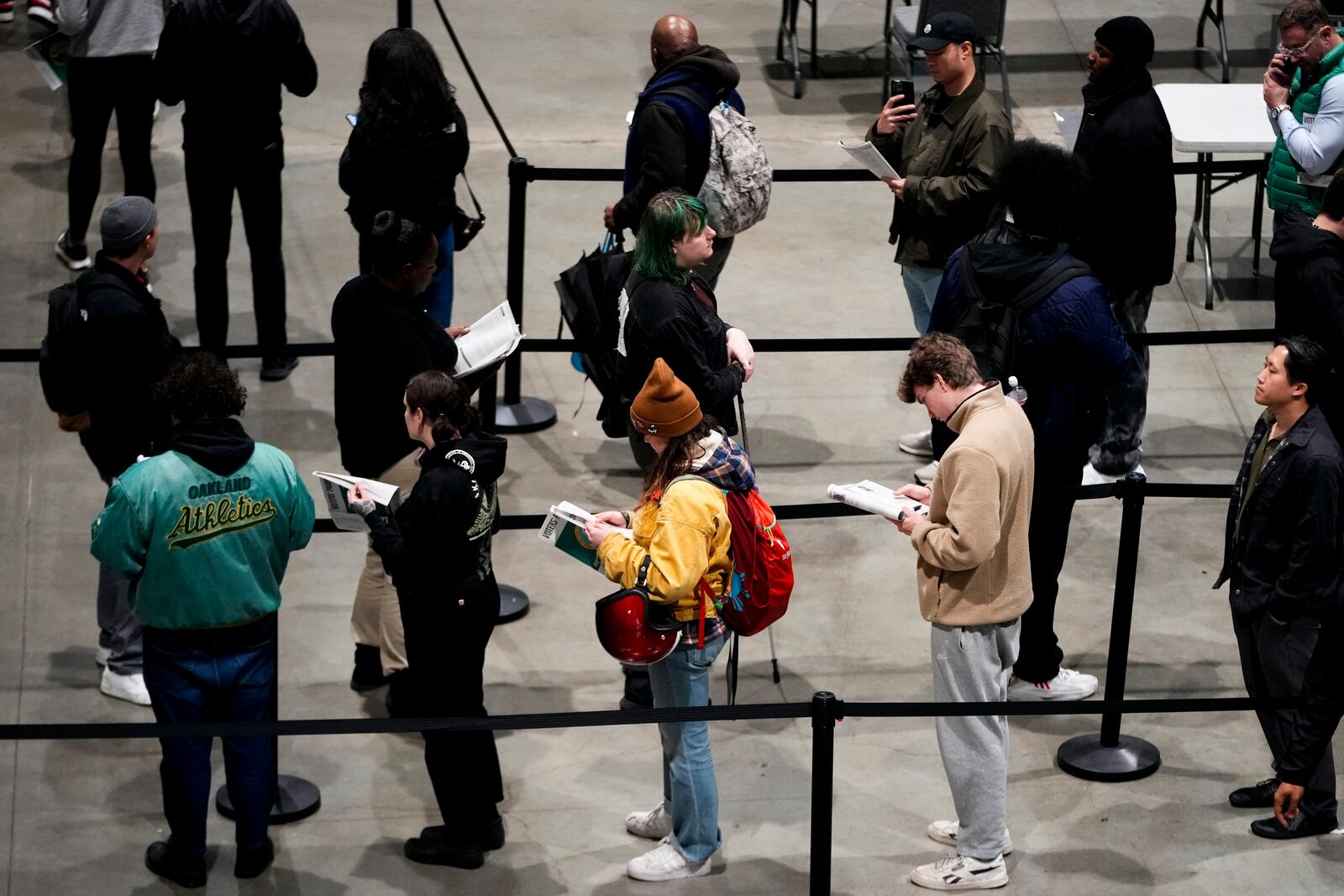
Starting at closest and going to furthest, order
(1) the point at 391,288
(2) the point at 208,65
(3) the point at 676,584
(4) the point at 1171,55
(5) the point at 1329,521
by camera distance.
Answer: (3) the point at 676,584, (5) the point at 1329,521, (1) the point at 391,288, (2) the point at 208,65, (4) the point at 1171,55

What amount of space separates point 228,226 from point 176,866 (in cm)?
370

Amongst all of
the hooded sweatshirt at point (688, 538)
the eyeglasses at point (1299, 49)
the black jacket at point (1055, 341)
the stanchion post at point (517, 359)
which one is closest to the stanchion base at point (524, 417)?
the stanchion post at point (517, 359)

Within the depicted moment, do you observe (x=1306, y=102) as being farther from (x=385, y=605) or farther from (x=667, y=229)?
(x=385, y=605)

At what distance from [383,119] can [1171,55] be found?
24.3 feet

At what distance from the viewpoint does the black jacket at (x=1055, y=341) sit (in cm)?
561

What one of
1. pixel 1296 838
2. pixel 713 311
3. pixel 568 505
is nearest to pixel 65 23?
pixel 713 311

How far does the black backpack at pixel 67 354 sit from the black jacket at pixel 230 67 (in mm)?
2156

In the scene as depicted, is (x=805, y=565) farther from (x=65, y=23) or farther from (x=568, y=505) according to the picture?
(x=65, y=23)

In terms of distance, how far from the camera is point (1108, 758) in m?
5.88

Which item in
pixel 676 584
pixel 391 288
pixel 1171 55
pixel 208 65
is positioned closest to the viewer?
pixel 676 584

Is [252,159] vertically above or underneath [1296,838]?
above

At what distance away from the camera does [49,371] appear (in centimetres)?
573

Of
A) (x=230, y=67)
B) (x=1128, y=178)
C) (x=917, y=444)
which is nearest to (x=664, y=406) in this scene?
(x=1128, y=178)

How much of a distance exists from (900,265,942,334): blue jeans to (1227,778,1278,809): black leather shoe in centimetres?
237
